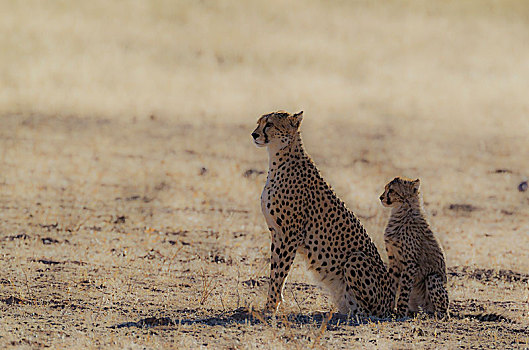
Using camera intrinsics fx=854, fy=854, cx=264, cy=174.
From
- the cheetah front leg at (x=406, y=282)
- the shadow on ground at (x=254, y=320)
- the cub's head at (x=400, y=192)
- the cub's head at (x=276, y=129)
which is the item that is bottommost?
the shadow on ground at (x=254, y=320)

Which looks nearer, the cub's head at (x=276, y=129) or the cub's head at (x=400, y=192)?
the cub's head at (x=276, y=129)

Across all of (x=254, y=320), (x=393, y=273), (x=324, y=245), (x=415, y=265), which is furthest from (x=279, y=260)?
(x=415, y=265)

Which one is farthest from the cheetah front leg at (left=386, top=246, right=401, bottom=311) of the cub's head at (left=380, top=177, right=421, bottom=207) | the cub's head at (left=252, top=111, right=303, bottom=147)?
the cub's head at (left=252, top=111, right=303, bottom=147)

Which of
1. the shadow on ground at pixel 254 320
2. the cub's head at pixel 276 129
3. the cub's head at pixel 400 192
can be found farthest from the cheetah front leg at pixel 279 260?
the cub's head at pixel 400 192

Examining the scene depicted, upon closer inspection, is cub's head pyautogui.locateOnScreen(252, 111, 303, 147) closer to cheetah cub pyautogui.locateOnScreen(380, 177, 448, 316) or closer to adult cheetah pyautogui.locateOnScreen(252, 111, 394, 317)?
adult cheetah pyautogui.locateOnScreen(252, 111, 394, 317)

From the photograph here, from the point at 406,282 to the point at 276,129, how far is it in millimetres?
1409

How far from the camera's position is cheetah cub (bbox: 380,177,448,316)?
5844mm

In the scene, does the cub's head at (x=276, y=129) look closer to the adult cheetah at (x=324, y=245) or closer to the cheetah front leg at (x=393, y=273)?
the adult cheetah at (x=324, y=245)

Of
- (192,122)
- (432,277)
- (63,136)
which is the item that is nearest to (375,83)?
(192,122)

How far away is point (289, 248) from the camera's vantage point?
19.3 feet

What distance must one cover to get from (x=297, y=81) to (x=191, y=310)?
50.5ft

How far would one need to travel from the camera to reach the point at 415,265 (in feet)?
19.3

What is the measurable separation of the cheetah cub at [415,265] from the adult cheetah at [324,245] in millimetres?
101

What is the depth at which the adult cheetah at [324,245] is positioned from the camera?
19.1 ft
